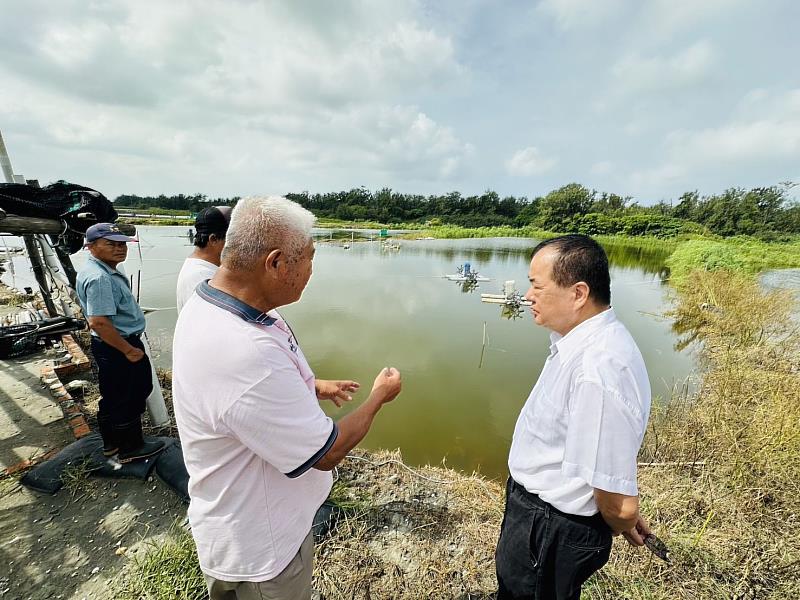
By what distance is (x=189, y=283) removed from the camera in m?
1.90

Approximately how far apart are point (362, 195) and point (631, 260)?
49.2 m

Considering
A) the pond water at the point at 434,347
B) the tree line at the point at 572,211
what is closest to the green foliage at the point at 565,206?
the tree line at the point at 572,211

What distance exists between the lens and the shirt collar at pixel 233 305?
2.66ft

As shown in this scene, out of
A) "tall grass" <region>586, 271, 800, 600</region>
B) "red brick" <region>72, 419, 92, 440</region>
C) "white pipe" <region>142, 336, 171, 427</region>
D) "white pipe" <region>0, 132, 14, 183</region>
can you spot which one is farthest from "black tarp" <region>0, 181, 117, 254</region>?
"tall grass" <region>586, 271, 800, 600</region>

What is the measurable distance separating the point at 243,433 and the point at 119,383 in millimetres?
2184

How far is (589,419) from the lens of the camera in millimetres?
1019

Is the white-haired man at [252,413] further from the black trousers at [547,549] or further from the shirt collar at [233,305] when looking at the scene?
the black trousers at [547,549]

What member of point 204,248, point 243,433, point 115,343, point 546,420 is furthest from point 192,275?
point 546,420

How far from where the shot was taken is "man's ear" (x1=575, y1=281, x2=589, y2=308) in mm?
1178

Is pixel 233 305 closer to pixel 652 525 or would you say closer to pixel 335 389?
pixel 335 389

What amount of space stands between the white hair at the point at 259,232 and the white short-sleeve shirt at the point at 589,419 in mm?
943

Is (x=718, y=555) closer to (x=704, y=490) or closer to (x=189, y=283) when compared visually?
(x=704, y=490)

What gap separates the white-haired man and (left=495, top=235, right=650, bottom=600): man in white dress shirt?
649 mm

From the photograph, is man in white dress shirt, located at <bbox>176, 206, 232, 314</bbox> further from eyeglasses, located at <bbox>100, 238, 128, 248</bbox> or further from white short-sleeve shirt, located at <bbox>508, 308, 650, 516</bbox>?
white short-sleeve shirt, located at <bbox>508, 308, 650, 516</bbox>
